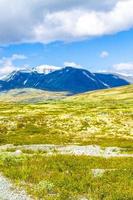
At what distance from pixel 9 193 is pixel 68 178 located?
18.3 feet

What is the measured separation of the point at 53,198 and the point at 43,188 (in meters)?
2.23

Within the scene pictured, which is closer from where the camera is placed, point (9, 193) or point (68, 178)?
point (9, 193)

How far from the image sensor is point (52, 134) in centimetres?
8888

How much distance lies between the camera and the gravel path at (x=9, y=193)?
25611 mm

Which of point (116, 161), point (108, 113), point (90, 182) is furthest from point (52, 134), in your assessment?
point (90, 182)

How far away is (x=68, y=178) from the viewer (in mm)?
30609

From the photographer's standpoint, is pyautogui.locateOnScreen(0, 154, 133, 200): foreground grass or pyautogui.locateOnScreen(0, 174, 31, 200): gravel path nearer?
pyautogui.locateOnScreen(0, 174, 31, 200): gravel path

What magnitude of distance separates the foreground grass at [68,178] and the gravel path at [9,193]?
0.62 meters

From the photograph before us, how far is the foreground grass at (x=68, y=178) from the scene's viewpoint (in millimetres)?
26500

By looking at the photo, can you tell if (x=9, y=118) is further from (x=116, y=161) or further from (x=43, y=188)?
(x=43, y=188)

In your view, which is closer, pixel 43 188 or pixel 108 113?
pixel 43 188

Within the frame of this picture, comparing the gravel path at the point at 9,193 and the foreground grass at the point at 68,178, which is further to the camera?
the foreground grass at the point at 68,178

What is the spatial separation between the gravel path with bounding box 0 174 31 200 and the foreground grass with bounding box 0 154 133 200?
0.62m

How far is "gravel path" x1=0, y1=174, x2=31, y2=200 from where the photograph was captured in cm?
2561
